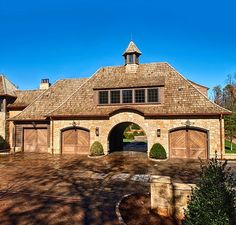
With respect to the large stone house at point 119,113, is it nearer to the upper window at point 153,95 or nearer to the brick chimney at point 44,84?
the upper window at point 153,95

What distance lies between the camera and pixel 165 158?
18.4m

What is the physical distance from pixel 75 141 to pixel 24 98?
9.87m

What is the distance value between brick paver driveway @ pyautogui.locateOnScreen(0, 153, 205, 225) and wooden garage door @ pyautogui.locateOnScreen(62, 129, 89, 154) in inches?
126

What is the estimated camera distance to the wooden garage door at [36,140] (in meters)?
23.1

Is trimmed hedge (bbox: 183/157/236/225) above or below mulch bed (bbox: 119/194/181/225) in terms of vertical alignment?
above

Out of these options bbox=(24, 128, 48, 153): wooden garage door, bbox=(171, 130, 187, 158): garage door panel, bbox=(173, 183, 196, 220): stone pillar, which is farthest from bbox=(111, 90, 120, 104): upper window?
bbox=(173, 183, 196, 220): stone pillar

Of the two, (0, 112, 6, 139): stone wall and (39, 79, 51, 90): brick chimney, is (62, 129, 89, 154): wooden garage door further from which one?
(39, 79, 51, 90): brick chimney

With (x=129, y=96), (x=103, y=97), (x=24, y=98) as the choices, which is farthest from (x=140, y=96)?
(x=24, y=98)

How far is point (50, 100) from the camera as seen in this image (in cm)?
2447

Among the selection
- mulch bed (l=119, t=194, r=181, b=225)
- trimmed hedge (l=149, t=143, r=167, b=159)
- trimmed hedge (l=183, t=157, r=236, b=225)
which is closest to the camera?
trimmed hedge (l=183, t=157, r=236, b=225)

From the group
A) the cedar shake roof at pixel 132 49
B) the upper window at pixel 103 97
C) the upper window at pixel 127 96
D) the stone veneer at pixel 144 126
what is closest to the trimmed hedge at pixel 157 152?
the stone veneer at pixel 144 126

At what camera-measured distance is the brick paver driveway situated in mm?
7594

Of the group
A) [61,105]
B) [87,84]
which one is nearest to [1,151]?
[61,105]

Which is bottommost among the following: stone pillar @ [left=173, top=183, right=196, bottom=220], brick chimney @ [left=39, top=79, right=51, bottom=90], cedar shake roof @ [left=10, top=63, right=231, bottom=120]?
stone pillar @ [left=173, top=183, right=196, bottom=220]
